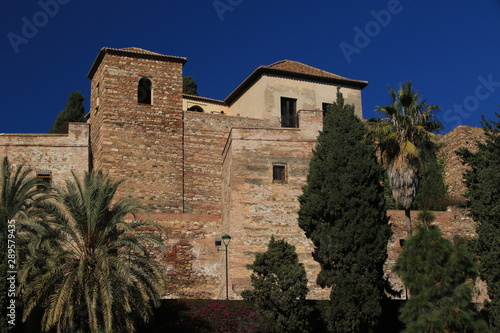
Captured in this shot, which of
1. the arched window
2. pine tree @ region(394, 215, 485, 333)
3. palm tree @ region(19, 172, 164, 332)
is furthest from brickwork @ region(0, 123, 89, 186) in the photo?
pine tree @ region(394, 215, 485, 333)

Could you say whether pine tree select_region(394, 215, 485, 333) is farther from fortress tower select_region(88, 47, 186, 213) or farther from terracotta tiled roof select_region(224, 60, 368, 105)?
terracotta tiled roof select_region(224, 60, 368, 105)

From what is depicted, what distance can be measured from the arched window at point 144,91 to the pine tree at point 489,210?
13.0 metres

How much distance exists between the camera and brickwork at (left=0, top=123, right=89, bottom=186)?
86.2ft

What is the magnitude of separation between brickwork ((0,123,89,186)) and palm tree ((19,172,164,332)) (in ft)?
23.4

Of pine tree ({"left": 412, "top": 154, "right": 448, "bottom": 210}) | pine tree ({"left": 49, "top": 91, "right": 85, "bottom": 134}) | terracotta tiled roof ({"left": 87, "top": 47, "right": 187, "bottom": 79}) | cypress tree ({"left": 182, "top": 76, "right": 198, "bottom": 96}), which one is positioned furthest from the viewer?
cypress tree ({"left": 182, "top": 76, "right": 198, "bottom": 96})

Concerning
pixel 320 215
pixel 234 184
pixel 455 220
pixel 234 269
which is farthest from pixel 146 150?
pixel 455 220

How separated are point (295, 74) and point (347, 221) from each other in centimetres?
1243

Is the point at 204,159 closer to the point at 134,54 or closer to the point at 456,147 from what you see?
the point at 134,54

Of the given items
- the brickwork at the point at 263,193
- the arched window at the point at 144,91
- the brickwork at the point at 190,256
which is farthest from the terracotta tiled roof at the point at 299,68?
the brickwork at the point at 190,256

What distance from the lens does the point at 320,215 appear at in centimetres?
2148

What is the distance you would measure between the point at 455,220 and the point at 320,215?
8205mm

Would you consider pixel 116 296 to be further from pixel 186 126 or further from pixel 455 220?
pixel 455 220

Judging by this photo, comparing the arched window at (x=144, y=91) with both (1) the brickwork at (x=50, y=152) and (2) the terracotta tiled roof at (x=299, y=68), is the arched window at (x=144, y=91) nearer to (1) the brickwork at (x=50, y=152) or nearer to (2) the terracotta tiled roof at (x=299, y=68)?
(1) the brickwork at (x=50, y=152)

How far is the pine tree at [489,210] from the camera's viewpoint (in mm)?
19766
